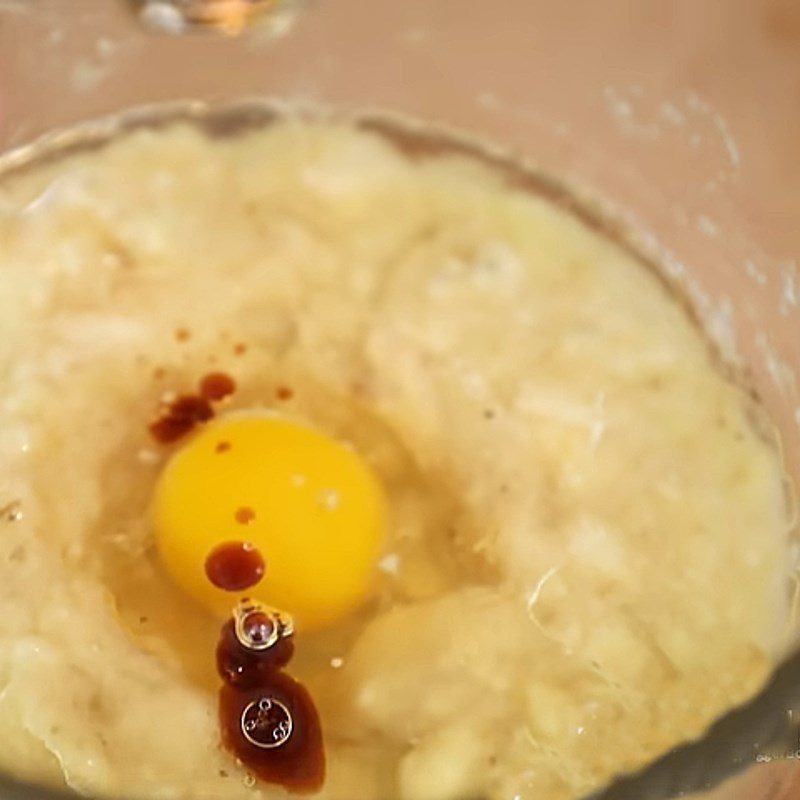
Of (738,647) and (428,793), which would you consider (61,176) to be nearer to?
(428,793)

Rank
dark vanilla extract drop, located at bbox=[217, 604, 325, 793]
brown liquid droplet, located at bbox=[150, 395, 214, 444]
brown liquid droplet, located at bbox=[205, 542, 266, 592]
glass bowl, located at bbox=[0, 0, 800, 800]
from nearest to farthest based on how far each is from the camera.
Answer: dark vanilla extract drop, located at bbox=[217, 604, 325, 793], brown liquid droplet, located at bbox=[205, 542, 266, 592], brown liquid droplet, located at bbox=[150, 395, 214, 444], glass bowl, located at bbox=[0, 0, 800, 800]

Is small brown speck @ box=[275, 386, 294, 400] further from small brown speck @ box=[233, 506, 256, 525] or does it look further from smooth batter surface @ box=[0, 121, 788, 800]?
small brown speck @ box=[233, 506, 256, 525]

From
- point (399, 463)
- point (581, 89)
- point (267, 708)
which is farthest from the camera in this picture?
point (581, 89)

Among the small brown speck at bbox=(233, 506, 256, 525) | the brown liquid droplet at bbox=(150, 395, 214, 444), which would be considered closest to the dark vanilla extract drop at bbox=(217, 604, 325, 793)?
the small brown speck at bbox=(233, 506, 256, 525)

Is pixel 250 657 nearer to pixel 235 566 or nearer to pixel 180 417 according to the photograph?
pixel 235 566

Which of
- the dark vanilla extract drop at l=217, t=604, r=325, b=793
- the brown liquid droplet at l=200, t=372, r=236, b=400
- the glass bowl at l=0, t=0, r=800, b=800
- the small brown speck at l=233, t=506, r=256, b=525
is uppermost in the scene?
the glass bowl at l=0, t=0, r=800, b=800

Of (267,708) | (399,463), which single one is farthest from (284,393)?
(267,708)

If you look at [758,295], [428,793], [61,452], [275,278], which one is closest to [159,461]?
[61,452]

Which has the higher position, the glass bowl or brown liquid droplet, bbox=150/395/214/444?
the glass bowl
